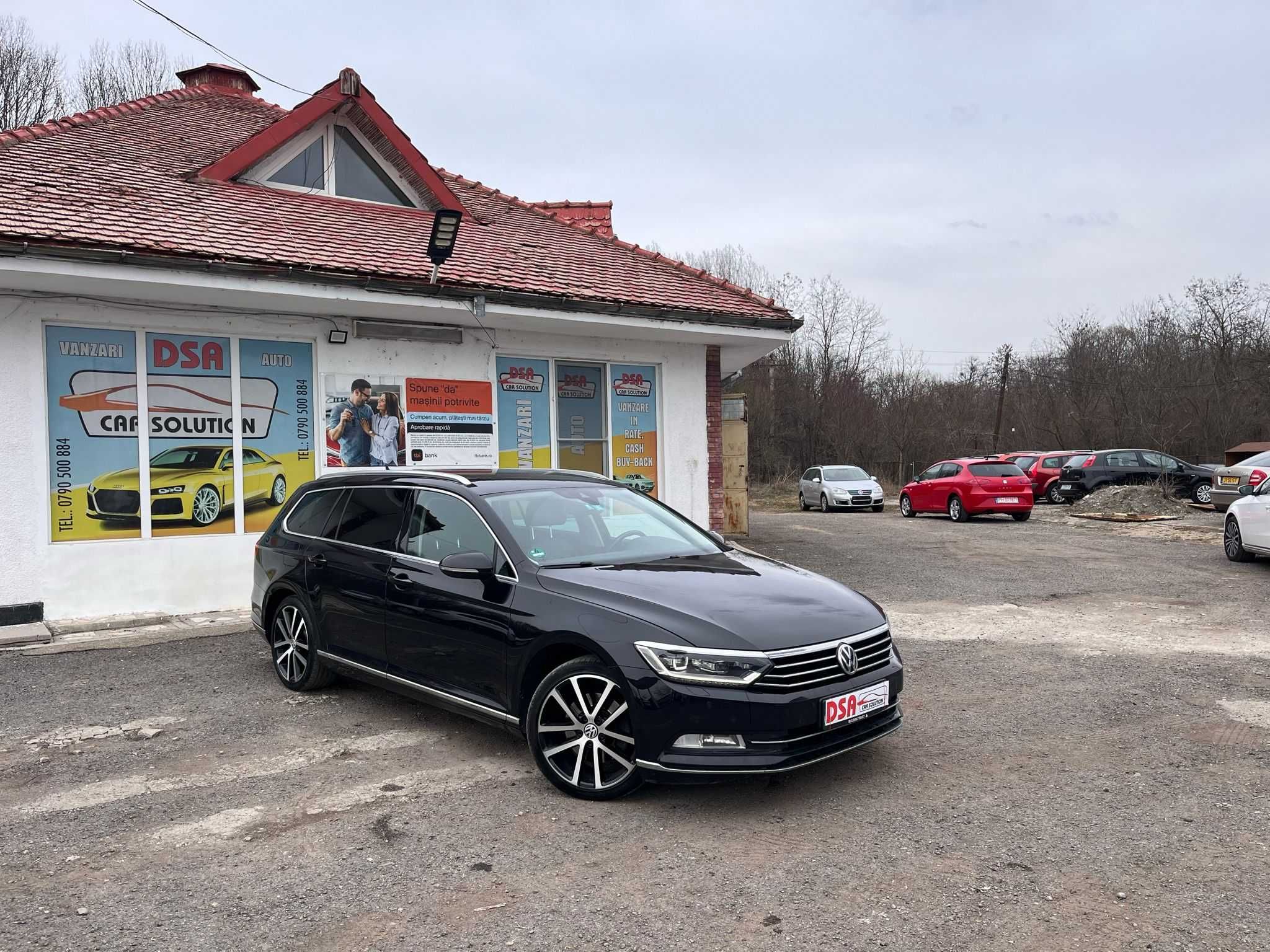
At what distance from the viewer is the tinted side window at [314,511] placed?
259 inches

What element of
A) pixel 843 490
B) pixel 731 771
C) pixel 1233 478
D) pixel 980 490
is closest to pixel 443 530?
pixel 731 771

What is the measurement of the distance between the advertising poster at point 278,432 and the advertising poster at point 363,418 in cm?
17

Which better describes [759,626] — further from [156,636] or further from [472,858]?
Result: [156,636]

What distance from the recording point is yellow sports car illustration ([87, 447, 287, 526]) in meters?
9.28

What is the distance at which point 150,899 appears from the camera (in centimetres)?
357

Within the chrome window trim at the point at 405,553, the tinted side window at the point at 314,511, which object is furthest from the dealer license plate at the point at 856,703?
the tinted side window at the point at 314,511

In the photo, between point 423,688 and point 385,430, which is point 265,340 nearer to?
point 385,430

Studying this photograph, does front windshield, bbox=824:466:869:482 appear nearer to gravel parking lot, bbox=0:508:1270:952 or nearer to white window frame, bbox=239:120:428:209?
white window frame, bbox=239:120:428:209

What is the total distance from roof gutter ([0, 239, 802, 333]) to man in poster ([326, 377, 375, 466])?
4.21 feet

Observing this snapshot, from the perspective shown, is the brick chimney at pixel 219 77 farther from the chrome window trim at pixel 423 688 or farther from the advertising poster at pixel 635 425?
the chrome window trim at pixel 423 688

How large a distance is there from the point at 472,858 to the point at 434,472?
2620 mm

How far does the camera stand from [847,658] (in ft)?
14.6

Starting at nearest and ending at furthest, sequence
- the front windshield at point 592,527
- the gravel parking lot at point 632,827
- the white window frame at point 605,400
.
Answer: the gravel parking lot at point 632,827
the front windshield at point 592,527
the white window frame at point 605,400

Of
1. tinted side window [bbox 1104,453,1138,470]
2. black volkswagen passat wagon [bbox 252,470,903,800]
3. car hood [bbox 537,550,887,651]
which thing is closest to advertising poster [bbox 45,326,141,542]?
black volkswagen passat wagon [bbox 252,470,903,800]
